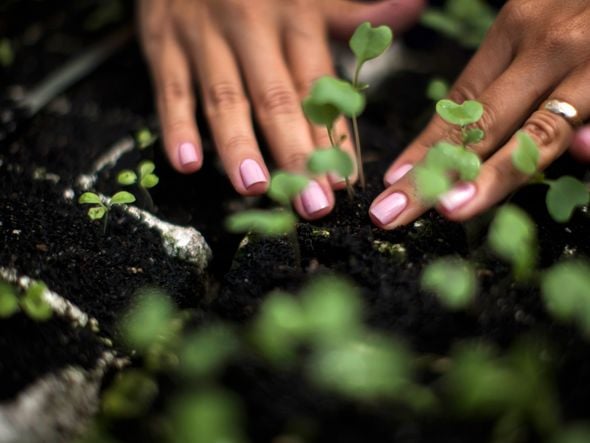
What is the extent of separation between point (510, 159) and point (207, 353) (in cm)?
68

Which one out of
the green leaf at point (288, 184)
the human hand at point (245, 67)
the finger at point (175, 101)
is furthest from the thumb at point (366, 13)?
the green leaf at point (288, 184)

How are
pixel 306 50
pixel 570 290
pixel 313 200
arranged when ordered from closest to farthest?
pixel 570 290, pixel 313 200, pixel 306 50

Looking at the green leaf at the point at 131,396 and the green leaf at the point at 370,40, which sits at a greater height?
the green leaf at the point at 370,40

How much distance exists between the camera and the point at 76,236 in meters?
1.15

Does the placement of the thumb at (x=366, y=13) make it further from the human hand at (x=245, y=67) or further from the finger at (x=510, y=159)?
the finger at (x=510, y=159)

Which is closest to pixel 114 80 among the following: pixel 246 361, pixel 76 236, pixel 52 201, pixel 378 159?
pixel 52 201

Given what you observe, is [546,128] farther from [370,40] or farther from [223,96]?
[223,96]

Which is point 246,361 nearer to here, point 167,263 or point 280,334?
point 280,334

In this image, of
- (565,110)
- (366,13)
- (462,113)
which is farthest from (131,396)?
(366,13)

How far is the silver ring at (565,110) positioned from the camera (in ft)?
3.63

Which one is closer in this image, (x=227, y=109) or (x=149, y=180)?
(x=149, y=180)

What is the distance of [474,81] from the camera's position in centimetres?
130

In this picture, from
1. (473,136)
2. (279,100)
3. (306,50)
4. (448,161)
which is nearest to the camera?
(448,161)

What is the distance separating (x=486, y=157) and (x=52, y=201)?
952mm
